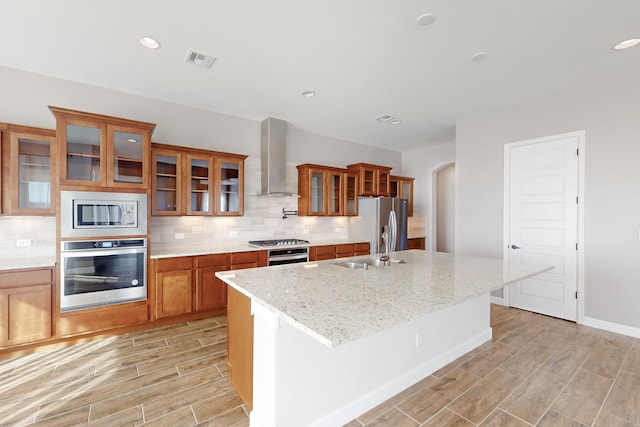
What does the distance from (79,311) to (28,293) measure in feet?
1.39

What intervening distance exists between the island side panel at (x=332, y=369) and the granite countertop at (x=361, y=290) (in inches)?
8.1

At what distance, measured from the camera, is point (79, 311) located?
2.84 metres

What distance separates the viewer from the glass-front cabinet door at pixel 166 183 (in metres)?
3.45

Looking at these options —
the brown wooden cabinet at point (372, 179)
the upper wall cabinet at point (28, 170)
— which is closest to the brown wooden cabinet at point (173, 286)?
the upper wall cabinet at point (28, 170)

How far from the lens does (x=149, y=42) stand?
250cm

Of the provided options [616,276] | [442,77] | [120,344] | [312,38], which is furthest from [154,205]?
[616,276]

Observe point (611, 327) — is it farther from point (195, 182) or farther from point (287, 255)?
point (195, 182)

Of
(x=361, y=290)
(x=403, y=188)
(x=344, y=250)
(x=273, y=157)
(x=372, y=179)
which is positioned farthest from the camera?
(x=403, y=188)

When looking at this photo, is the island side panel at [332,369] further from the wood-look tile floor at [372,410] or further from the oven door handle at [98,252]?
the oven door handle at [98,252]

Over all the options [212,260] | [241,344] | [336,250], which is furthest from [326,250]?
[241,344]

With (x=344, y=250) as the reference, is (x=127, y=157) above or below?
above

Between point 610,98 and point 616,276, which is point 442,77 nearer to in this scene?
point 610,98

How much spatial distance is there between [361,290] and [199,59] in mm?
2598

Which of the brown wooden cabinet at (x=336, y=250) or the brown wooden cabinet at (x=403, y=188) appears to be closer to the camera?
the brown wooden cabinet at (x=336, y=250)
